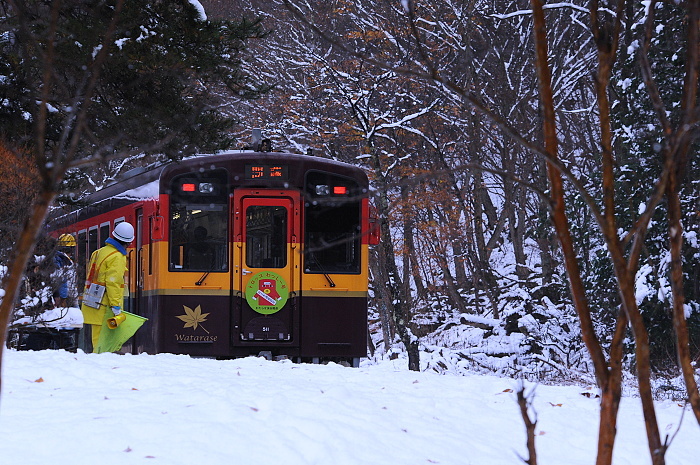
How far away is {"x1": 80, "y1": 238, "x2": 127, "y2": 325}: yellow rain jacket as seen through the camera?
34.7 feet

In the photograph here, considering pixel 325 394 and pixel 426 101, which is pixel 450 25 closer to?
pixel 426 101

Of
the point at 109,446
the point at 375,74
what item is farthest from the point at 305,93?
the point at 109,446

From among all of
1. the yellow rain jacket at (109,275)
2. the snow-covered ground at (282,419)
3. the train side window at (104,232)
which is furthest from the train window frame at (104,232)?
the snow-covered ground at (282,419)

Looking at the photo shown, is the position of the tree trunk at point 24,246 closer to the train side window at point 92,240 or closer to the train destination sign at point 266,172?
the train destination sign at point 266,172

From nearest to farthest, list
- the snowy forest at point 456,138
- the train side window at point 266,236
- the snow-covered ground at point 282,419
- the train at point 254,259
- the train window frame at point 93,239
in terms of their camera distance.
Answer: the snow-covered ground at point 282,419, the train at point 254,259, the train side window at point 266,236, the snowy forest at point 456,138, the train window frame at point 93,239

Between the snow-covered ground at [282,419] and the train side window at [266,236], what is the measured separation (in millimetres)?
3477

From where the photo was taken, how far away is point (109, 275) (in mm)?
10578

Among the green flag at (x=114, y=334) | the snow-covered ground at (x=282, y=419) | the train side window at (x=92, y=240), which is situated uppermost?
the train side window at (x=92, y=240)

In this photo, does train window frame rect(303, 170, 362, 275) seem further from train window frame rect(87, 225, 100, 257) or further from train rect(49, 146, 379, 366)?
train window frame rect(87, 225, 100, 257)

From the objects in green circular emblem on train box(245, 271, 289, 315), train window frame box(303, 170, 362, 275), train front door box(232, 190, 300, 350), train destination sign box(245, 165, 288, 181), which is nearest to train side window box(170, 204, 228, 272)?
train front door box(232, 190, 300, 350)

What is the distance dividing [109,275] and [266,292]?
7.76 ft

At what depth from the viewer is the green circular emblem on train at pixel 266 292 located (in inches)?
485

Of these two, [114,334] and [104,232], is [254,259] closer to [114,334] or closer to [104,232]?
[114,334]

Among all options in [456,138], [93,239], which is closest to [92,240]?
[93,239]
